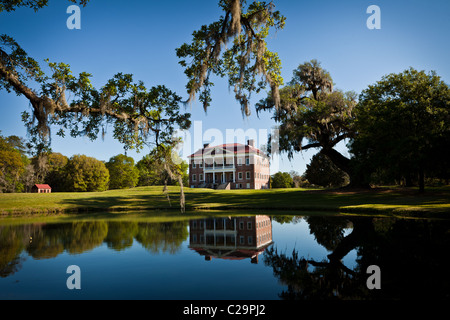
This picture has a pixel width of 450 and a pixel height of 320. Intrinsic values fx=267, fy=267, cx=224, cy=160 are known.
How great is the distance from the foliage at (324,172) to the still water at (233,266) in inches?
1450

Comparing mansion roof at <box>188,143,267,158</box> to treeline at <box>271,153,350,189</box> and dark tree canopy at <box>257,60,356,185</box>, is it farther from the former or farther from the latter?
dark tree canopy at <box>257,60,356,185</box>

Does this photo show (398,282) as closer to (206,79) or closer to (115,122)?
(206,79)

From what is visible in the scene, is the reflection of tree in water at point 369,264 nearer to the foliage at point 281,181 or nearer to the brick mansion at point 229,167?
the brick mansion at point 229,167

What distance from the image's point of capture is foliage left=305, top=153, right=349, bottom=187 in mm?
44594

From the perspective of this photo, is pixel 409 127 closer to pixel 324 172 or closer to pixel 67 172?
pixel 324 172

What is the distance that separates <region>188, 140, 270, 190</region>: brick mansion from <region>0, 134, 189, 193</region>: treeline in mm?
11610

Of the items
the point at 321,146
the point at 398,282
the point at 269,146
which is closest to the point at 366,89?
the point at 321,146

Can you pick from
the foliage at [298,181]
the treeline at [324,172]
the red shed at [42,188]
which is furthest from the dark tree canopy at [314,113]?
the red shed at [42,188]

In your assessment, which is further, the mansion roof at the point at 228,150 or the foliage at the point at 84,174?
the mansion roof at the point at 228,150

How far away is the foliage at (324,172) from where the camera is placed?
44594 mm

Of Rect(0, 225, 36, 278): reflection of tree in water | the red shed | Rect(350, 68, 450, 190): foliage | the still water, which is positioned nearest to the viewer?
the still water

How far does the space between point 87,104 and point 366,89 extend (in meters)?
27.8

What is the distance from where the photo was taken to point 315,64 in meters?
30.4
